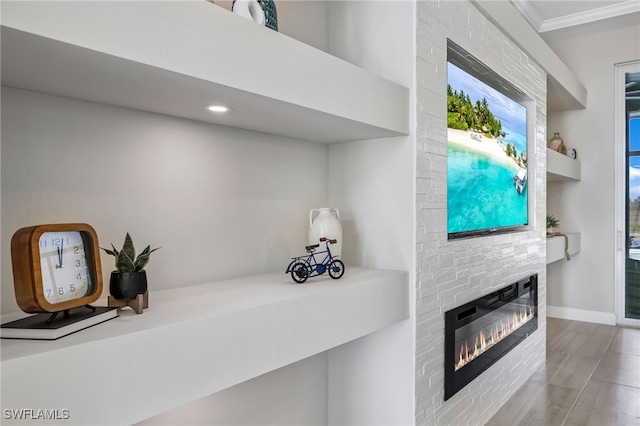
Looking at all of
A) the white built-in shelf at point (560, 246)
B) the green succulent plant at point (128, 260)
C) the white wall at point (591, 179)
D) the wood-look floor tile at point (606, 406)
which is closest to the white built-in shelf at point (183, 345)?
the green succulent plant at point (128, 260)

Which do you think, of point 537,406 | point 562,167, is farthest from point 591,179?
point 537,406

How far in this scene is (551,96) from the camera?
14.0ft

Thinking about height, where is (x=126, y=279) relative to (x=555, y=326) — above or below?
above

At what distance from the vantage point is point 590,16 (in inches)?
166

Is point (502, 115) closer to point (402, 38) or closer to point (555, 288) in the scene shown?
point (402, 38)

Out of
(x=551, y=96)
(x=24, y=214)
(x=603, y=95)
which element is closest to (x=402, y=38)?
(x=24, y=214)

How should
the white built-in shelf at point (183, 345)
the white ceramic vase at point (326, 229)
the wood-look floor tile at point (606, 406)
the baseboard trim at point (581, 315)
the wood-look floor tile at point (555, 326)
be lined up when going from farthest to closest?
1. the baseboard trim at point (581, 315)
2. the wood-look floor tile at point (555, 326)
3. the wood-look floor tile at point (606, 406)
4. the white ceramic vase at point (326, 229)
5. the white built-in shelf at point (183, 345)

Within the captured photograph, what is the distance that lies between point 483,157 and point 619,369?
201 centimetres

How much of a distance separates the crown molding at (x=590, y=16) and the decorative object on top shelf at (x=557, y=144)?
106 cm

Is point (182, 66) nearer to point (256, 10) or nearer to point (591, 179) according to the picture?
point (256, 10)

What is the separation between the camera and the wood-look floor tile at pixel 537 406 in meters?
2.53

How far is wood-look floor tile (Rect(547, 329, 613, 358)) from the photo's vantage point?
368 centimetres

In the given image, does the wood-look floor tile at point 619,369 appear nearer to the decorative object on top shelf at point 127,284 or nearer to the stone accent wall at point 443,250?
Answer: the stone accent wall at point 443,250

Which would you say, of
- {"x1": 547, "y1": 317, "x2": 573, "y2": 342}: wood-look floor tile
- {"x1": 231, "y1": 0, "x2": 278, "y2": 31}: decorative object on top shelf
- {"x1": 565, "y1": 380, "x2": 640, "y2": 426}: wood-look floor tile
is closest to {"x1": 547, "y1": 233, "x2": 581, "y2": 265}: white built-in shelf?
{"x1": 547, "y1": 317, "x2": 573, "y2": 342}: wood-look floor tile
